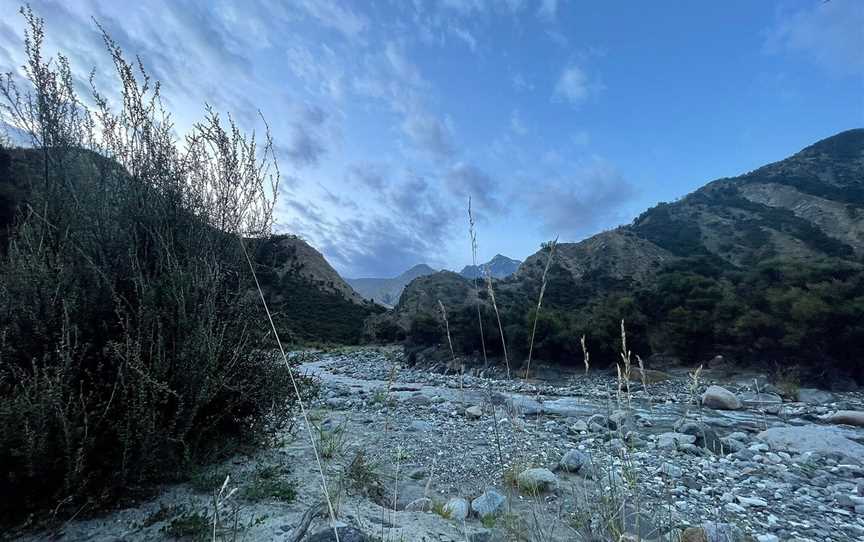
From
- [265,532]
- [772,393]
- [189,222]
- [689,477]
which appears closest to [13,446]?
[265,532]

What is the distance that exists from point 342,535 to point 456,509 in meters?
1.60

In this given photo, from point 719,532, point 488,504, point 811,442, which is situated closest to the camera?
point 719,532

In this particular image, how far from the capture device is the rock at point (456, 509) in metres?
3.35

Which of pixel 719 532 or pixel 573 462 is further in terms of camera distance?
pixel 573 462

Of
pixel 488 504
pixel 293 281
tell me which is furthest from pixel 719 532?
pixel 293 281

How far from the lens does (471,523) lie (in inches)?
133

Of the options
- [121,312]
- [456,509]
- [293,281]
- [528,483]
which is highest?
[293,281]

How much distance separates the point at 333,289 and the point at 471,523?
61.7m

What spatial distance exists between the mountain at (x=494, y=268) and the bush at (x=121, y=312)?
222cm

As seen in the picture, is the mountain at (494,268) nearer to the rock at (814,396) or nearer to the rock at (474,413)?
Answer: the rock at (474,413)

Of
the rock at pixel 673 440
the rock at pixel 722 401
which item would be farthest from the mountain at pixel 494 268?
the rock at pixel 722 401

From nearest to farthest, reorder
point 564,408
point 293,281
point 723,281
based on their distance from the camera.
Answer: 1. point 564,408
2. point 723,281
3. point 293,281

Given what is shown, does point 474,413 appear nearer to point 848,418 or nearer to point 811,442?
point 811,442

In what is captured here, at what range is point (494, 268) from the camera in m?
3.11
